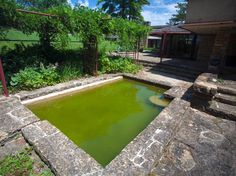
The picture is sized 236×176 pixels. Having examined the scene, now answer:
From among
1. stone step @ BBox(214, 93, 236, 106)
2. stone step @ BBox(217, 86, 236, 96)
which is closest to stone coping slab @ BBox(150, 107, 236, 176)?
stone step @ BBox(214, 93, 236, 106)

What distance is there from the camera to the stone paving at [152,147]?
213 cm

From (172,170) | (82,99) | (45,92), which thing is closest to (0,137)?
(45,92)

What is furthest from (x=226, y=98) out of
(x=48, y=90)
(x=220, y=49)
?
(x=48, y=90)

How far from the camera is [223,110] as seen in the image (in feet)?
12.6

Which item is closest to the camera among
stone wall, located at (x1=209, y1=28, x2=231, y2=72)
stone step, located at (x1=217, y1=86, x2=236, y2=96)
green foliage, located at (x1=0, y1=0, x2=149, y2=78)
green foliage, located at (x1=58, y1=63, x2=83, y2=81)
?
stone step, located at (x1=217, y1=86, x2=236, y2=96)

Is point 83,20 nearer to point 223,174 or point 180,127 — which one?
point 180,127

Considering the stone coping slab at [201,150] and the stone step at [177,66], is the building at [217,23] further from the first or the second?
the stone coping slab at [201,150]

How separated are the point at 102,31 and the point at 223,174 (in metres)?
5.82

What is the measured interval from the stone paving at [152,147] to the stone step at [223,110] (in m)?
0.17

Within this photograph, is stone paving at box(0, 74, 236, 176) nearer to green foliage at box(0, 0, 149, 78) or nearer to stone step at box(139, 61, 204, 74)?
green foliage at box(0, 0, 149, 78)

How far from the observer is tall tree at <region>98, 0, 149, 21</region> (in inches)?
812

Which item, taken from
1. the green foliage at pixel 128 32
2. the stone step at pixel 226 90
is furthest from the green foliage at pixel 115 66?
the stone step at pixel 226 90

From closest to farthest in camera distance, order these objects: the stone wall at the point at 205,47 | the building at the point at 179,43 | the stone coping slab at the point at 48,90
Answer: the stone coping slab at the point at 48,90
the stone wall at the point at 205,47
the building at the point at 179,43

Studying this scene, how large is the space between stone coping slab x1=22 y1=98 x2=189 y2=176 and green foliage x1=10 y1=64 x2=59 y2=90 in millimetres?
2326
